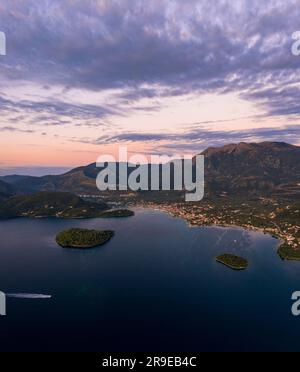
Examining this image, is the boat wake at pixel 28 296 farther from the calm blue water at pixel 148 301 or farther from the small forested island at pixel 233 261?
the small forested island at pixel 233 261

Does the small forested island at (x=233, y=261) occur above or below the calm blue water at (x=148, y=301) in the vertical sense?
above

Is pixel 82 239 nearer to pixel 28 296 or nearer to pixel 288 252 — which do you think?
pixel 28 296

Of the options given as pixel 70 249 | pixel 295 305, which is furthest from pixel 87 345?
pixel 70 249

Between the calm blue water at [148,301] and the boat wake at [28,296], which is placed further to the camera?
the boat wake at [28,296]

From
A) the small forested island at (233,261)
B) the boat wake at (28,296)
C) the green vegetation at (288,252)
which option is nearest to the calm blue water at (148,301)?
the boat wake at (28,296)

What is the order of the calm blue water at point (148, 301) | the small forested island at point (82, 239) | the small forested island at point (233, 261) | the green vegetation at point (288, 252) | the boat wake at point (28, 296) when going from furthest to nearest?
the small forested island at point (82, 239), the green vegetation at point (288, 252), the small forested island at point (233, 261), the boat wake at point (28, 296), the calm blue water at point (148, 301)

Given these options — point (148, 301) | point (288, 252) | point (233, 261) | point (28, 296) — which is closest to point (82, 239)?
point (28, 296)

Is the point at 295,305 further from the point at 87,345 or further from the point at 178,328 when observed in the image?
the point at 87,345
